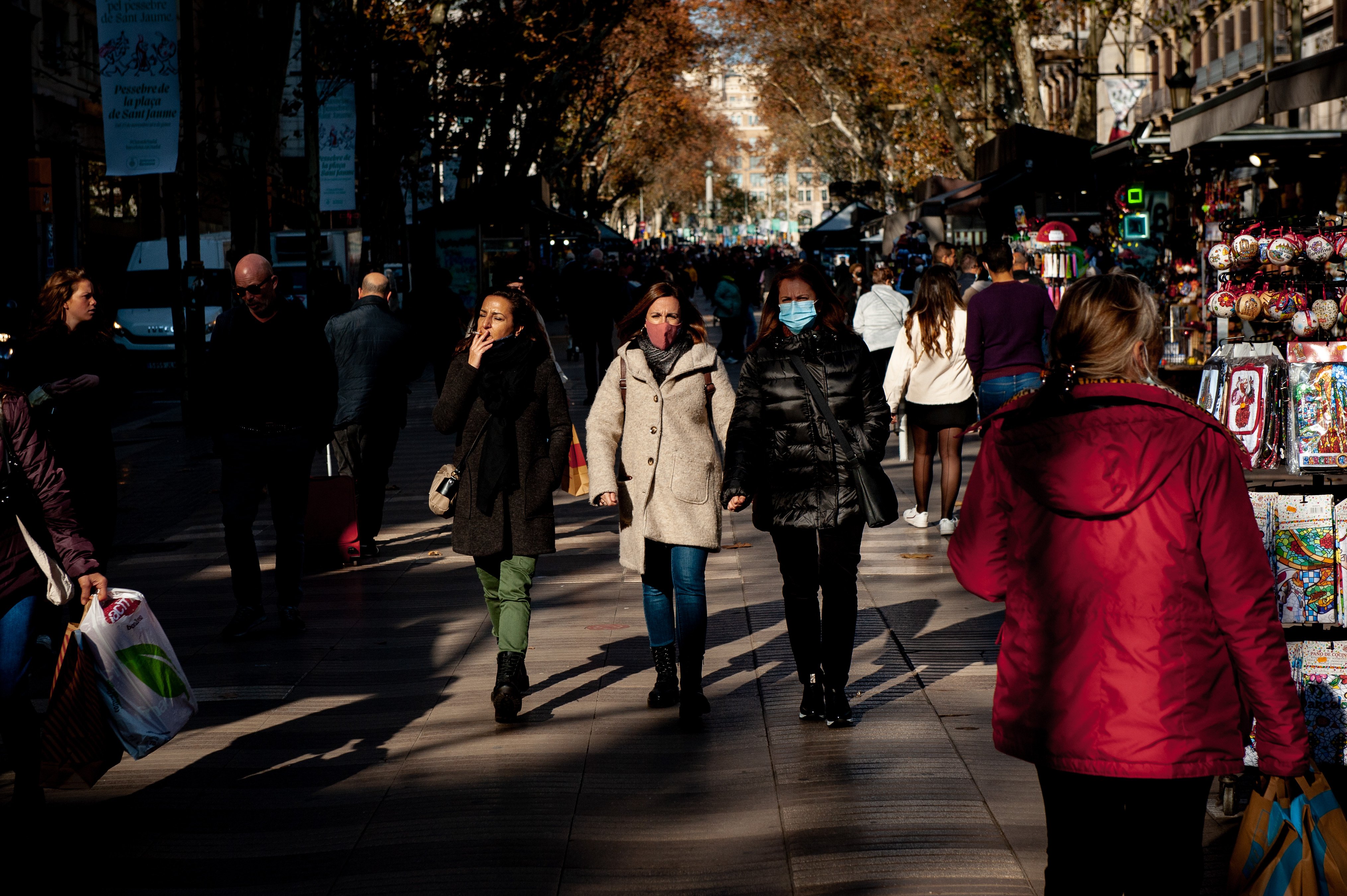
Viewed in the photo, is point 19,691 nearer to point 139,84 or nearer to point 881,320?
point 881,320

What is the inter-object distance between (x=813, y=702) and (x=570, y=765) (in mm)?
1044

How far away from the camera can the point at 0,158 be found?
29.3 meters

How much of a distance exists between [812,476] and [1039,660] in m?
2.68

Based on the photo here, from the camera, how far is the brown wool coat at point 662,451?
241 inches

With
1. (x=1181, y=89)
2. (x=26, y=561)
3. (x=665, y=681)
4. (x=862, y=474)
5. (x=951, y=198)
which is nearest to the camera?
(x=26, y=561)

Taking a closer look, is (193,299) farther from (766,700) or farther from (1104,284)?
(1104,284)

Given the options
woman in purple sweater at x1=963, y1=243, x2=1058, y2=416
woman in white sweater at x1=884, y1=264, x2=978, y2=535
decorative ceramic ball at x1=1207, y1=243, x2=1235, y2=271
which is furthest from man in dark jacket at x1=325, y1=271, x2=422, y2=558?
decorative ceramic ball at x1=1207, y1=243, x2=1235, y2=271

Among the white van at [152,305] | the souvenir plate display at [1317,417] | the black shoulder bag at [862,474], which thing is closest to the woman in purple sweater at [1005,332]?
the black shoulder bag at [862,474]

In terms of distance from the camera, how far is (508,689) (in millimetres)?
6137

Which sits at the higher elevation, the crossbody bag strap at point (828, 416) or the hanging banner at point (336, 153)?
the hanging banner at point (336, 153)

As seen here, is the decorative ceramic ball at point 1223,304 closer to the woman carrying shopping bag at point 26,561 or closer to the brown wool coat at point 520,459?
the brown wool coat at point 520,459

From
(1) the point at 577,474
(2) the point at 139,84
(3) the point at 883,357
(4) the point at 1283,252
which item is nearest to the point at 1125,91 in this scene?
(3) the point at 883,357

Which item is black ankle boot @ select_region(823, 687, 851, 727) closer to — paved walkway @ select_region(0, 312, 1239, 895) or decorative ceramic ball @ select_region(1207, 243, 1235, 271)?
paved walkway @ select_region(0, 312, 1239, 895)

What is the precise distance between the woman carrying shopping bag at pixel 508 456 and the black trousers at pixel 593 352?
12464 mm
